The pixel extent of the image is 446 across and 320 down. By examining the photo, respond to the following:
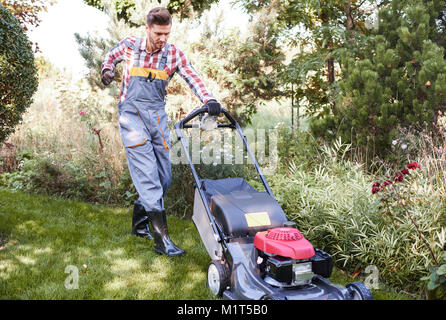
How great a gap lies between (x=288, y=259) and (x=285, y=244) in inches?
3.4

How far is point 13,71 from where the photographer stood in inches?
141

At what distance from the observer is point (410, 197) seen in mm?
3457

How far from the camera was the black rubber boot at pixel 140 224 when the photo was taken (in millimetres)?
4059

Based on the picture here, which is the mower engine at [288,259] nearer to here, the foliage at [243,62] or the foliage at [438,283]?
the foliage at [438,283]

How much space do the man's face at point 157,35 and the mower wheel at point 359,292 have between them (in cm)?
227

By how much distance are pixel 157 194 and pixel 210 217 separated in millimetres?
769

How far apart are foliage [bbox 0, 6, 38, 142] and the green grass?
39.1 inches

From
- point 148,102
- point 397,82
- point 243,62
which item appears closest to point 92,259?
point 148,102

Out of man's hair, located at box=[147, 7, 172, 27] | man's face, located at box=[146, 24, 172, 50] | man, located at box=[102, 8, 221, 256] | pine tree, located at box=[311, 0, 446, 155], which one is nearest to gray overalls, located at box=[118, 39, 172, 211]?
man, located at box=[102, 8, 221, 256]

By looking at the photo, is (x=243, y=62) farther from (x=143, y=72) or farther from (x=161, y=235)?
(x=161, y=235)

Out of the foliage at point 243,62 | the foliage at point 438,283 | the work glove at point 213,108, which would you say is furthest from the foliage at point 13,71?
the foliage at point 243,62

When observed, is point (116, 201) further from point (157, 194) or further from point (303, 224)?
point (303, 224)

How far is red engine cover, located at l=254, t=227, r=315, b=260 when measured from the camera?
7.77ft

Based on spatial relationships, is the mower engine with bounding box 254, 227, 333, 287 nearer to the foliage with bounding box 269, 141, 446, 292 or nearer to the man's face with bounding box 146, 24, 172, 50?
the foliage with bounding box 269, 141, 446, 292
